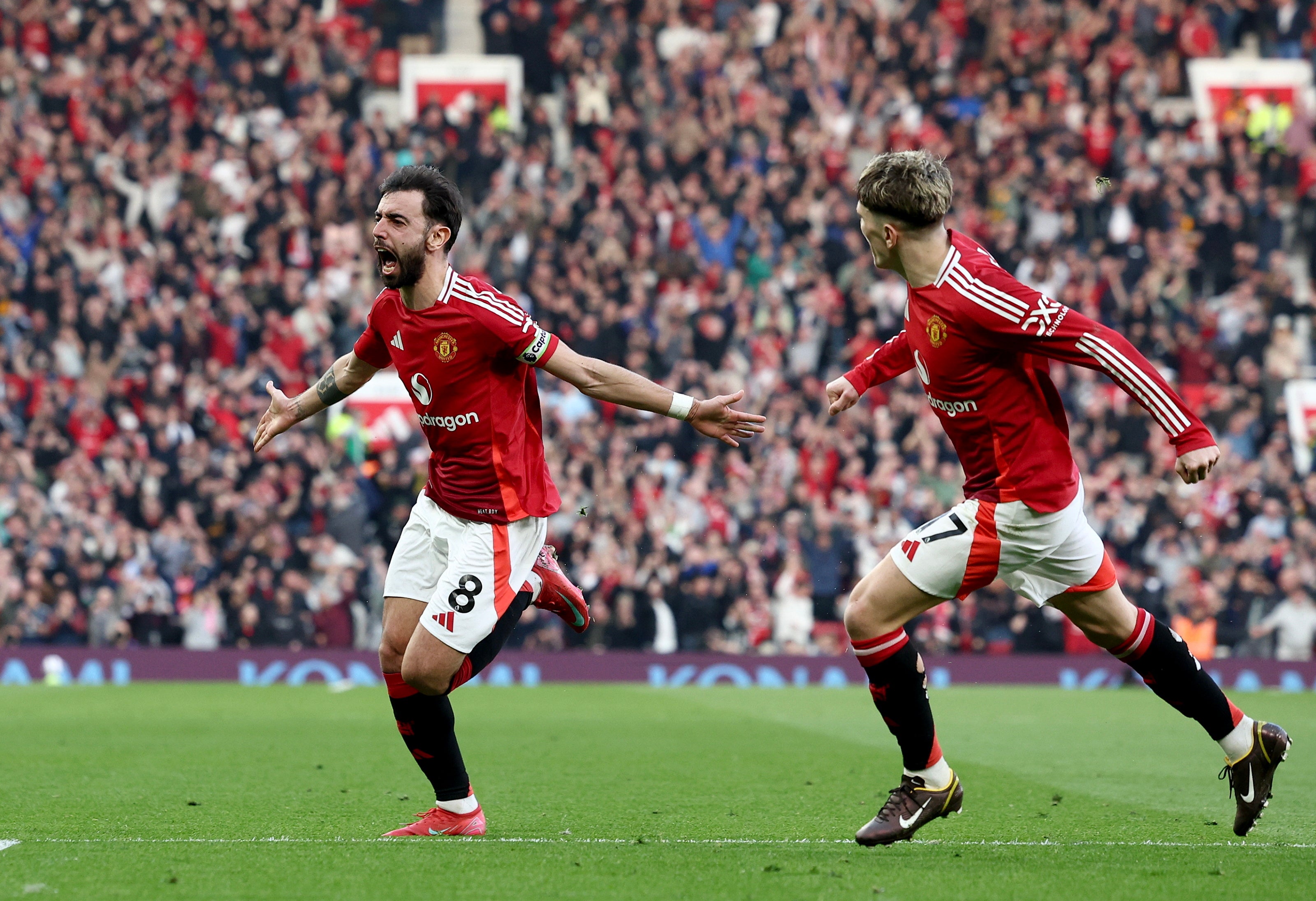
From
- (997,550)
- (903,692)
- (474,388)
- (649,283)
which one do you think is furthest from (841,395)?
(649,283)

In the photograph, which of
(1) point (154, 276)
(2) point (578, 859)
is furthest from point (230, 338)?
(2) point (578, 859)

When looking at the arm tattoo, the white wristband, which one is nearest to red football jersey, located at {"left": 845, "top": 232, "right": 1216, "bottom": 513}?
the white wristband

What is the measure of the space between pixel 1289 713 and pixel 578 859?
404 inches

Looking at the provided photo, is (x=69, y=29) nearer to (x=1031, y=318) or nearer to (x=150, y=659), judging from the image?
(x=150, y=659)

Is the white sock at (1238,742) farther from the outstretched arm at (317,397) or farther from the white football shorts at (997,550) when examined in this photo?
the outstretched arm at (317,397)

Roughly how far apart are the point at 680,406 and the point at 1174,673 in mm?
2218

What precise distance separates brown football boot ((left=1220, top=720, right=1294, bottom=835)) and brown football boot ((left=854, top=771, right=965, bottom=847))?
3.63ft

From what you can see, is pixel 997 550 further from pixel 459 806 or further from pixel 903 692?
pixel 459 806

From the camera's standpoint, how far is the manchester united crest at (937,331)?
6293 mm

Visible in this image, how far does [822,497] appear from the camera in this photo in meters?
19.2

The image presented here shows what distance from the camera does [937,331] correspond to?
20.7 feet

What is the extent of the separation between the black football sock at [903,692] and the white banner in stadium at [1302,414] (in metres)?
15.7

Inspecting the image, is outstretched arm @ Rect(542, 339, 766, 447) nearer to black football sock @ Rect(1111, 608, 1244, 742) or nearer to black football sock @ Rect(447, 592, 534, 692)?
black football sock @ Rect(447, 592, 534, 692)

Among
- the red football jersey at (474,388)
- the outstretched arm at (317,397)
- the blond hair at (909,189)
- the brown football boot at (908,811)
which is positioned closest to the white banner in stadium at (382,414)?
the outstretched arm at (317,397)
